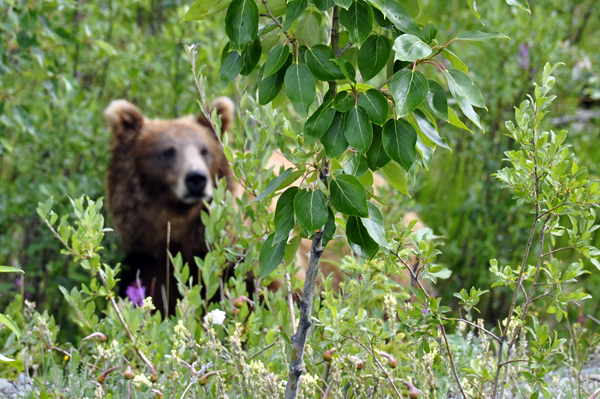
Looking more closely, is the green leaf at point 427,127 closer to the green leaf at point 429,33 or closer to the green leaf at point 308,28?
the green leaf at point 429,33

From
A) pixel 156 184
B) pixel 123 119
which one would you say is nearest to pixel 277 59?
pixel 156 184

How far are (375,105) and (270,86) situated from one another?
27 cm

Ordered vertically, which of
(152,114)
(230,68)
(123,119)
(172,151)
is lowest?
(152,114)

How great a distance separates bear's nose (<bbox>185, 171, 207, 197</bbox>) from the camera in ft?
13.6

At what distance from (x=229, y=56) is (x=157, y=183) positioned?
3.13 meters

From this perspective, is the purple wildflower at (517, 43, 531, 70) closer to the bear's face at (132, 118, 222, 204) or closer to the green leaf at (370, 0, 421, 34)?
the bear's face at (132, 118, 222, 204)

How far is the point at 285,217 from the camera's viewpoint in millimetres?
1438

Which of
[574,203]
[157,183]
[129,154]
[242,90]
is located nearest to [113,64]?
[129,154]

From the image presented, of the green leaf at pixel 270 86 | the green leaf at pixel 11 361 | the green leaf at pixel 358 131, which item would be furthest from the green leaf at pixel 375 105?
the green leaf at pixel 11 361

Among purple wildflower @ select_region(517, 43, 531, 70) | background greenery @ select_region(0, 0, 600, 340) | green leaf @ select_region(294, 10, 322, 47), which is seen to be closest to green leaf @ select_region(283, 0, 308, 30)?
green leaf @ select_region(294, 10, 322, 47)

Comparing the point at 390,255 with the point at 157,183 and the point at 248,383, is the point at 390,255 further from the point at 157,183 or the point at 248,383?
the point at 157,183

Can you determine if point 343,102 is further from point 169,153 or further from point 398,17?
point 169,153

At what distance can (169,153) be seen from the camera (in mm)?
4418

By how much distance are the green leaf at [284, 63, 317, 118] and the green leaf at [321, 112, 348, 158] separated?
0.28 ft
